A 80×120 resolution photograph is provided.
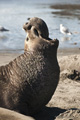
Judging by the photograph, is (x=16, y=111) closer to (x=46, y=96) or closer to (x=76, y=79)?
(x=46, y=96)

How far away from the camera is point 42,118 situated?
4.87 metres

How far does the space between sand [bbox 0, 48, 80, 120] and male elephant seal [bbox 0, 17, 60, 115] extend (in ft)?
1.12

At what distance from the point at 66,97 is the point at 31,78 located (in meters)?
1.63

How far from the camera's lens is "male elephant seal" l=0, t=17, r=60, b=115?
4637 mm

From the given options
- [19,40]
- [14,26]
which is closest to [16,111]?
[19,40]

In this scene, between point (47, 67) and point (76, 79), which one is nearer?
point (47, 67)

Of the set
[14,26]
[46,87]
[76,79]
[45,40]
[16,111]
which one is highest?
[45,40]

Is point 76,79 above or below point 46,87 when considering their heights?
below

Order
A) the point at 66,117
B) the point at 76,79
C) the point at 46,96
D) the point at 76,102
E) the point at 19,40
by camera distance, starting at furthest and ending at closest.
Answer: the point at 19,40 < the point at 76,79 < the point at 76,102 < the point at 46,96 < the point at 66,117

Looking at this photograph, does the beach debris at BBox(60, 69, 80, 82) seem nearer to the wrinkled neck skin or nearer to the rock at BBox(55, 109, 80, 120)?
the wrinkled neck skin

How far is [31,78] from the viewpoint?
4.66 metres

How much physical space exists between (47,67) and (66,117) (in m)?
0.76

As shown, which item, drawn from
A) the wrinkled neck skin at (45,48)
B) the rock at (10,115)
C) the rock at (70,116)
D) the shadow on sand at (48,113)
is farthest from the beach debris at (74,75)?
the rock at (10,115)

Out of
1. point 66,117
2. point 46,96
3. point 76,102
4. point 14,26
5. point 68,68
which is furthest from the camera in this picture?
point 14,26
